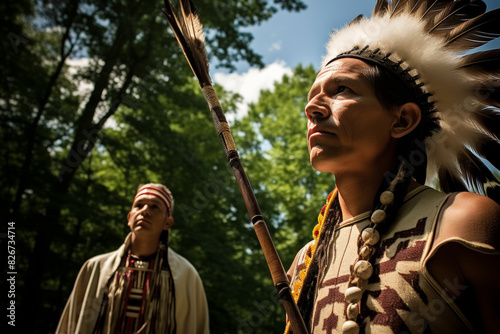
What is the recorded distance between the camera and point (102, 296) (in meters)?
4.40

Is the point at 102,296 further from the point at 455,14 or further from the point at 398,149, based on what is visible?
the point at 455,14

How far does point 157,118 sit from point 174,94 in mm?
790

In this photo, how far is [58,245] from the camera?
978 centimetres

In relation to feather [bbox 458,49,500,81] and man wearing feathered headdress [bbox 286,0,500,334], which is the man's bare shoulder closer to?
man wearing feathered headdress [bbox 286,0,500,334]

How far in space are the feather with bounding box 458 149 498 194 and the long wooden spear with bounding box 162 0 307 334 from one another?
97 cm

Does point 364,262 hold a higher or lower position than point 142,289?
lower

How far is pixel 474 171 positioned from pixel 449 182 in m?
0.13

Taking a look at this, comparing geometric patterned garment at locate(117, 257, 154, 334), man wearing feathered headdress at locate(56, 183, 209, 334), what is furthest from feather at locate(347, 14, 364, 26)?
geometric patterned garment at locate(117, 257, 154, 334)

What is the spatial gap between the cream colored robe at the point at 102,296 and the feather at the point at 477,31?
12.8 ft

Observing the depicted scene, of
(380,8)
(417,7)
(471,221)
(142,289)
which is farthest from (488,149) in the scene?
(142,289)

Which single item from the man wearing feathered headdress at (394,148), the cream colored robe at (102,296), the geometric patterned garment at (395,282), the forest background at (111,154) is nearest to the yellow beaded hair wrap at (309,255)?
the man wearing feathered headdress at (394,148)

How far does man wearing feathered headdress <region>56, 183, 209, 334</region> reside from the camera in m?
4.26

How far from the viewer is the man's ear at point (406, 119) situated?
5.61ft

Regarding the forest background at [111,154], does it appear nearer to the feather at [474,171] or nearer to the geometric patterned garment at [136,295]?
the geometric patterned garment at [136,295]
